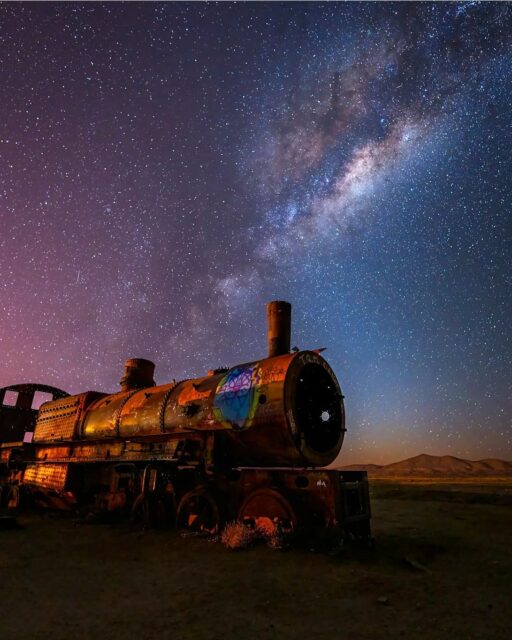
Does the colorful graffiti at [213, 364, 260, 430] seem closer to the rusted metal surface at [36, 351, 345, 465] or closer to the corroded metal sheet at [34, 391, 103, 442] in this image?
the rusted metal surface at [36, 351, 345, 465]

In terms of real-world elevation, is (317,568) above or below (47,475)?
below

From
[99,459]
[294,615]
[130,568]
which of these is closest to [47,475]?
[99,459]

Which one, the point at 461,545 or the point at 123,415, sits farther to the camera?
the point at 123,415

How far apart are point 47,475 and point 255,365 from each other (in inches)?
317

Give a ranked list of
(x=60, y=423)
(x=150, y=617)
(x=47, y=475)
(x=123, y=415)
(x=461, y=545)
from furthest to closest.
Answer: (x=60, y=423) < (x=47, y=475) < (x=123, y=415) < (x=461, y=545) < (x=150, y=617)

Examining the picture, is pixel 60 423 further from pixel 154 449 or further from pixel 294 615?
pixel 294 615

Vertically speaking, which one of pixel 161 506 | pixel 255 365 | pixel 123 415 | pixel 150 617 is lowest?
pixel 150 617

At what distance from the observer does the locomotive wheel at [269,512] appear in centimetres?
737

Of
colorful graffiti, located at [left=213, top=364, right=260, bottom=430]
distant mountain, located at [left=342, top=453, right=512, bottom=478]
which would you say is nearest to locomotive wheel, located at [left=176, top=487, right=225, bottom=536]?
colorful graffiti, located at [left=213, top=364, right=260, bottom=430]

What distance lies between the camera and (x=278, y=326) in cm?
943

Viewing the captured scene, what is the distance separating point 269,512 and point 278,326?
3.72m

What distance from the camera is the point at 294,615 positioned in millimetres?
4492

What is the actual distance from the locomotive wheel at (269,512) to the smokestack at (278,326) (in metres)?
2.76

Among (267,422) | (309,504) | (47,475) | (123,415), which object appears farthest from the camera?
(47,475)
